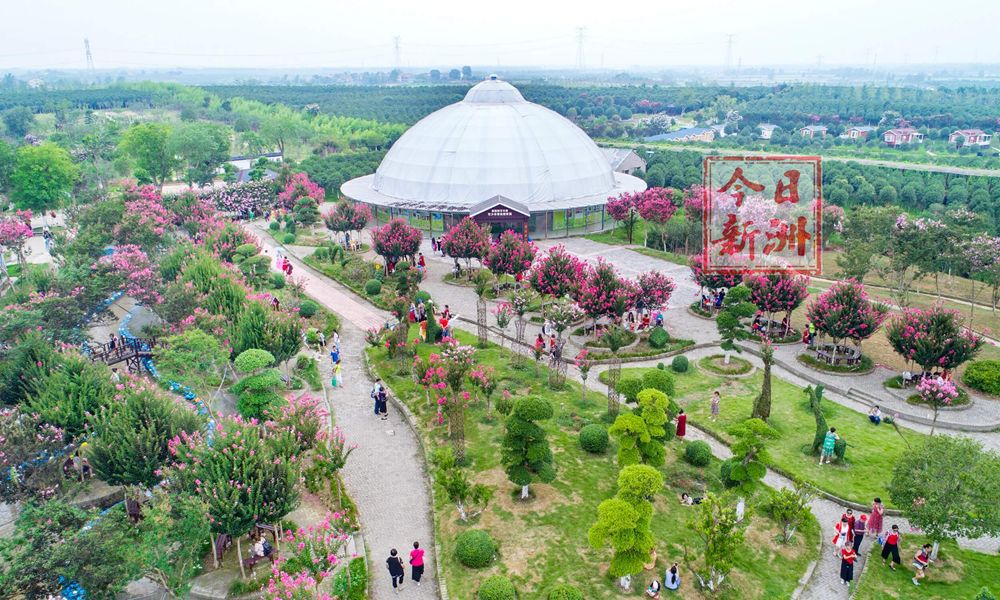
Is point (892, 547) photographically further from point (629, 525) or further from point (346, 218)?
point (346, 218)

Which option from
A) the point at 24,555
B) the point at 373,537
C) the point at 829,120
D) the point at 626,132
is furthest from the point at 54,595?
the point at 829,120

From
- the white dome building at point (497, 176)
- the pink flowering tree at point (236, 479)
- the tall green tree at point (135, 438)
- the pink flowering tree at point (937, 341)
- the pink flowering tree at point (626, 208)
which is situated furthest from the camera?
the white dome building at point (497, 176)

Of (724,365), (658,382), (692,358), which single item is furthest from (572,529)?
(692,358)

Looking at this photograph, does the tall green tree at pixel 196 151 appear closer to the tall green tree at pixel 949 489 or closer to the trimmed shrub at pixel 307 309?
the trimmed shrub at pixel 307 309

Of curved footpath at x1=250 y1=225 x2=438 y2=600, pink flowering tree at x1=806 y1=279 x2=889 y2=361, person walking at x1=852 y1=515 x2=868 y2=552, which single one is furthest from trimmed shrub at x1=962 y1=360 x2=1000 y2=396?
curved footpath at x1=250 y1=225 x2=438 y2=600

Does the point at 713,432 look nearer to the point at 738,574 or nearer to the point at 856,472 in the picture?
the point at 856,472

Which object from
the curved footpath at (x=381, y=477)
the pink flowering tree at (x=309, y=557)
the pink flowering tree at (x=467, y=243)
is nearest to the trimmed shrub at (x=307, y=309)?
the curved footpath at (x=381, y=477)

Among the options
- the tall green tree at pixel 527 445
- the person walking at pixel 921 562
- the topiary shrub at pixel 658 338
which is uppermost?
the tall green tree at pixel 527 445
